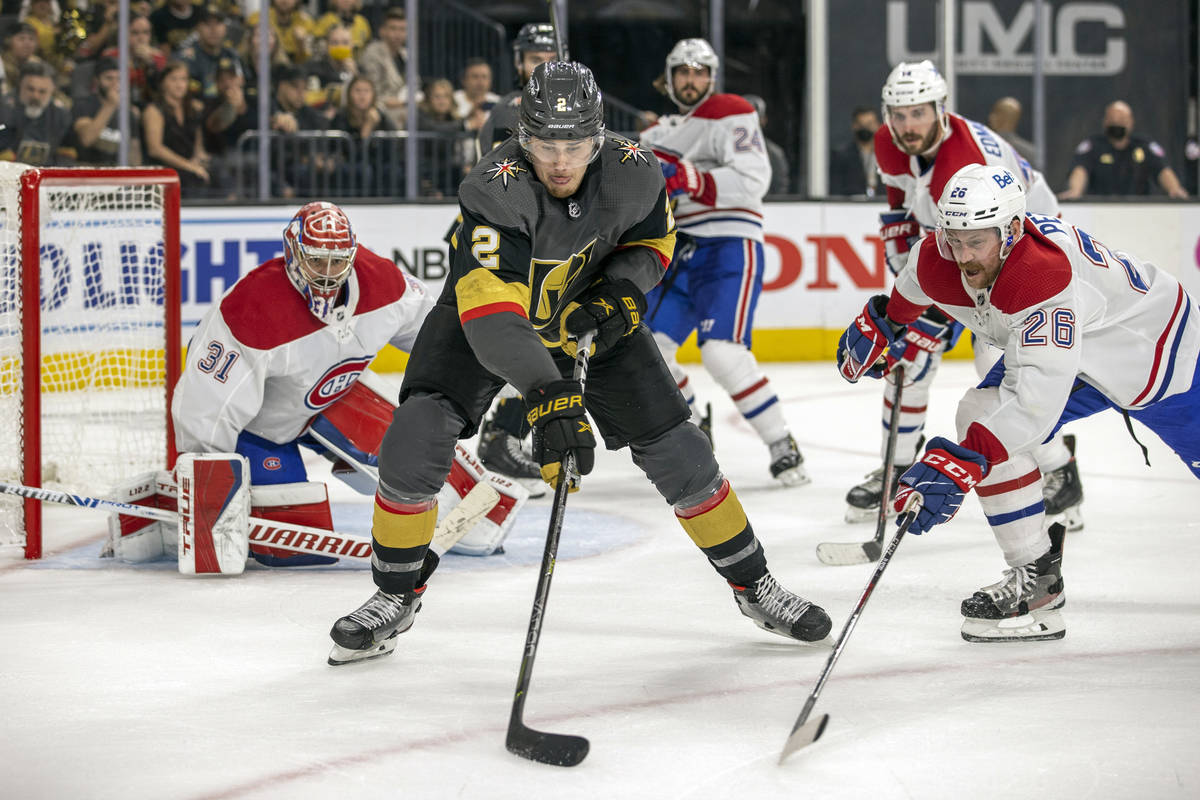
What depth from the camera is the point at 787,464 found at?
4453mm

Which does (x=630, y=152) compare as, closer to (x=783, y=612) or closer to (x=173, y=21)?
(x=783, y=612)

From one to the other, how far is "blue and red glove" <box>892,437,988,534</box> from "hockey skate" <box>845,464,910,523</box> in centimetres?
135

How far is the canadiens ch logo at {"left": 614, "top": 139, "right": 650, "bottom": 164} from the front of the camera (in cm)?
259

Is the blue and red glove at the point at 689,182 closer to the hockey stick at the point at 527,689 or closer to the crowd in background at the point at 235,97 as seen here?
the hockey stick at the point at 527,689

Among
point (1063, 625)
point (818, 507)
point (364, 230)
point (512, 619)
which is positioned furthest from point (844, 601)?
point (364, 230)

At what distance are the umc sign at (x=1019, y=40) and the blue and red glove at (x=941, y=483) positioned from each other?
22.9ft

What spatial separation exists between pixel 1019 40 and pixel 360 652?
7.74 metres

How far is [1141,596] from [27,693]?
2.16 m

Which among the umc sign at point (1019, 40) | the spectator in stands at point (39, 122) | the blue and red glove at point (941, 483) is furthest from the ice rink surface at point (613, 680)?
the umc sign at point (1019, 40)

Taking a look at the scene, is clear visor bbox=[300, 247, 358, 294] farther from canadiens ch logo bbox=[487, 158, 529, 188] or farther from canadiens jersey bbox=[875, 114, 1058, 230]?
canadiens jersey bbox=[875, 114, 1058, 230]

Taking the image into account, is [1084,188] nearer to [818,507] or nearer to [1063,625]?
[818,507]

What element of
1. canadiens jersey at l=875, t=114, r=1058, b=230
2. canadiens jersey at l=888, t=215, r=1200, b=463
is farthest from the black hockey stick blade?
canadiens jersey at l=875, t=114, r=1058, b=230

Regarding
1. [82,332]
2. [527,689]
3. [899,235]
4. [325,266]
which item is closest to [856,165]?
[899,235]

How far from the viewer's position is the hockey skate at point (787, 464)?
175 inches
